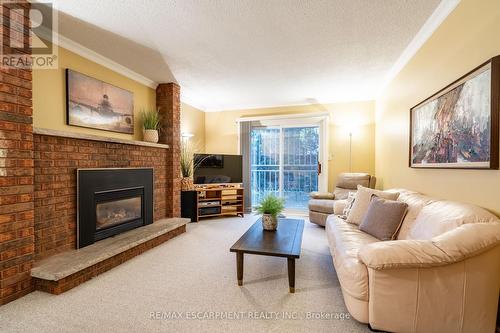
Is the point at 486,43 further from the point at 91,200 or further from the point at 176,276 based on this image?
the point at 91,200

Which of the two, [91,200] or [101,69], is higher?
[101,69]

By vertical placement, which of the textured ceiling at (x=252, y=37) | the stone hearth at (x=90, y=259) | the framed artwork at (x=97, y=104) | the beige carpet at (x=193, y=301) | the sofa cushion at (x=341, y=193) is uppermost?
the textured ceiling at (x=252, y=37)

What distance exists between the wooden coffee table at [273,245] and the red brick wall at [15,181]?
1794mm

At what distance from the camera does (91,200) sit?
2629 millimetres

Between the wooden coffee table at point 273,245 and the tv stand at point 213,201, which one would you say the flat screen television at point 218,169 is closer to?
the tv stand at point 213,201

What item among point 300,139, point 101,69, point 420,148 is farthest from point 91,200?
point 300,139

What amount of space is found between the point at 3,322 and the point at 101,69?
283 cm

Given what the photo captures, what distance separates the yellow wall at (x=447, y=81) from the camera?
60.1 inches

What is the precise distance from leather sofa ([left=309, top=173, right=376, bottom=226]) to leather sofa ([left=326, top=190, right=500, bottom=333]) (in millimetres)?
2432

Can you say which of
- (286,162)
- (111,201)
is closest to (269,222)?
(111,201)

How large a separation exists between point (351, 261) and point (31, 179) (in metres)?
2.74

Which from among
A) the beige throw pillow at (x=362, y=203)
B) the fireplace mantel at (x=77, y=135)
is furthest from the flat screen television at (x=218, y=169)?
the beige throw pillow at (x=362, y=203)

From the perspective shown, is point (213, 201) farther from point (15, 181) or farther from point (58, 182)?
point (15, 181)

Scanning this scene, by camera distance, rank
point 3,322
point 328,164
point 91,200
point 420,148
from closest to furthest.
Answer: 1. point 3,322
2. point 420,148
3. point 91,200
4. point 328,164
